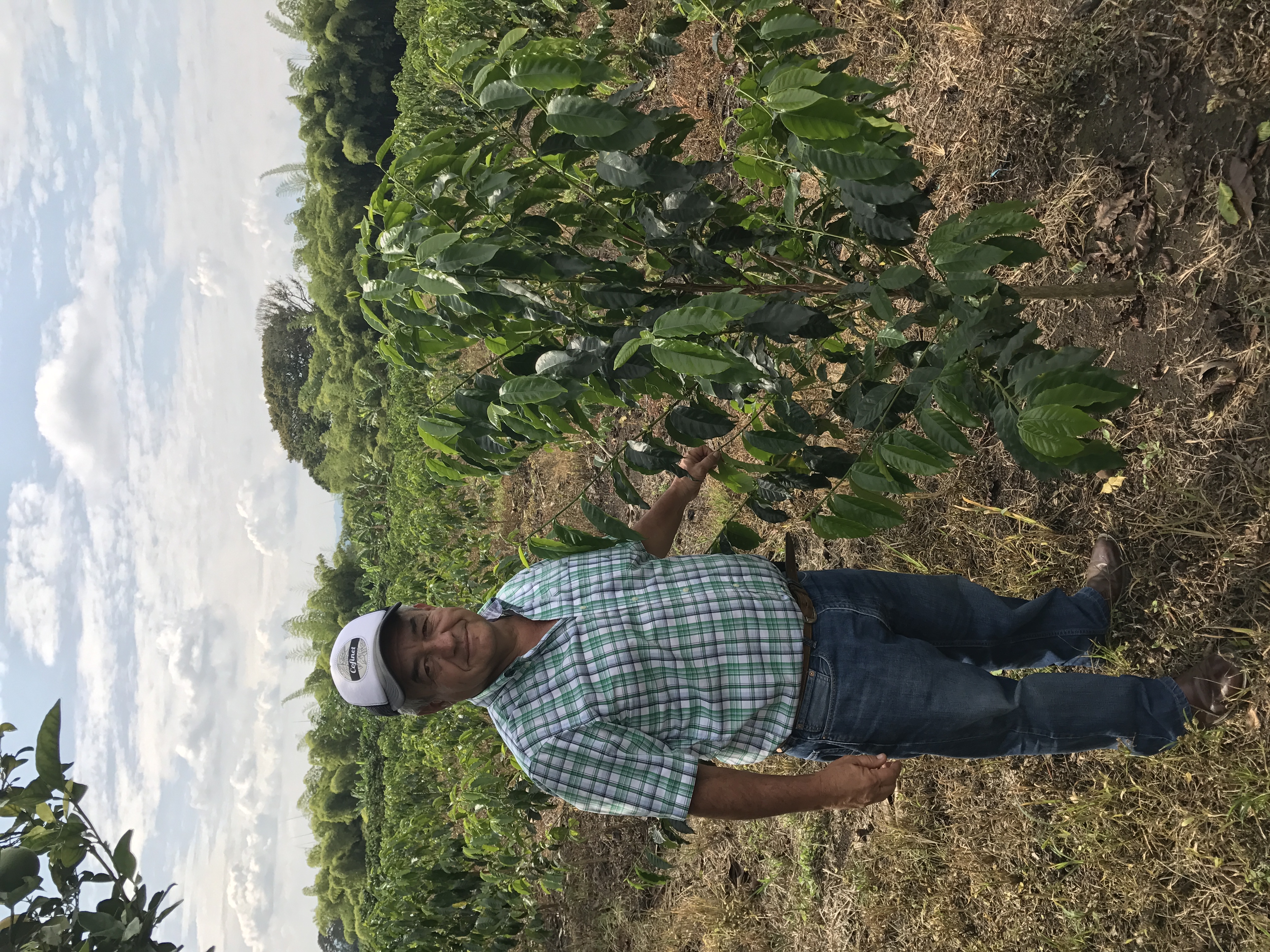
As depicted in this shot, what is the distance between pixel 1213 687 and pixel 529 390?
2.09 metres

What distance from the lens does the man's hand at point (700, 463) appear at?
8.11 feet

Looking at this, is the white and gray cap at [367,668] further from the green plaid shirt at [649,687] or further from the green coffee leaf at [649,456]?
the green coffee leaf at [649,456]

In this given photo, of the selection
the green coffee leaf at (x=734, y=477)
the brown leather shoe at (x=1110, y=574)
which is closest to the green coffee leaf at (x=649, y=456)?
the green coffee leaf at (x=734, y=477)

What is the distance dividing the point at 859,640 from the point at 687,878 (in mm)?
3063

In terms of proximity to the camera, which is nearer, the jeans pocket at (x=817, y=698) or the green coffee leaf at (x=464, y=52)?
the green coffee leaf at (x=464, y=52)

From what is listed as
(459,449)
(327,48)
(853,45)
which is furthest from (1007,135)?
(327,48)

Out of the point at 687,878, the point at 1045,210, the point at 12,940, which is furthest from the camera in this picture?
the point at 687,878

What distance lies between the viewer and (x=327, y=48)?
13.6m

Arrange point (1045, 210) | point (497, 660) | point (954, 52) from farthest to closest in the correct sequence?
point (954, 52), point (1045, 210), point (497, 660)

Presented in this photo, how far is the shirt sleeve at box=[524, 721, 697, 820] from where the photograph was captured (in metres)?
1.86

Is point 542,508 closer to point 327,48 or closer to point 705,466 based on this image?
point 705,466

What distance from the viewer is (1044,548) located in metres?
2.78

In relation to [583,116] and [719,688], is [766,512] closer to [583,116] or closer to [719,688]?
[719,688]

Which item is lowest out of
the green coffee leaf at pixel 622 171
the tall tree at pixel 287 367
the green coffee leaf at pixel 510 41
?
the tall tree at pixel 287 367
